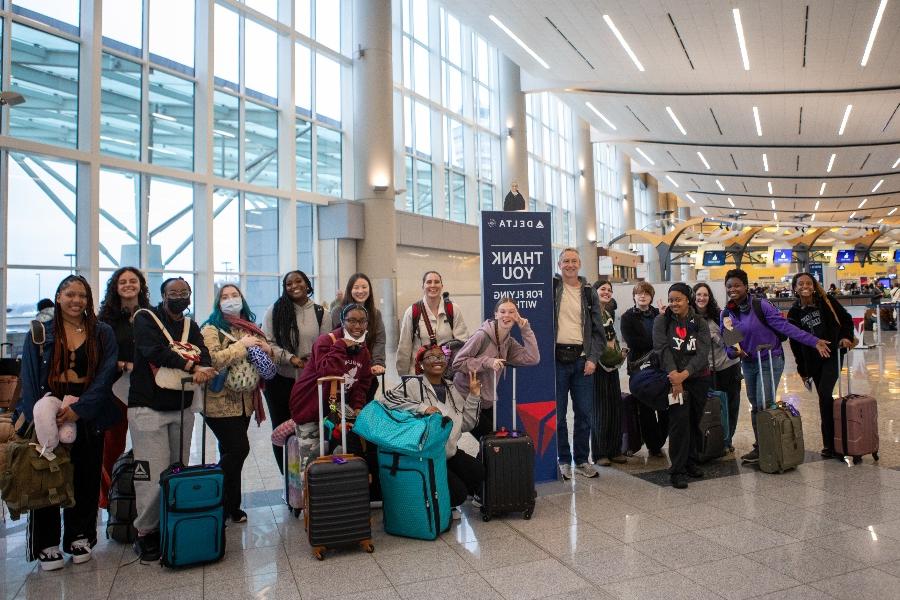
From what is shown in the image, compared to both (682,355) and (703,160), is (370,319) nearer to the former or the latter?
(682,355)

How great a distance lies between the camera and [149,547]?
3393mm

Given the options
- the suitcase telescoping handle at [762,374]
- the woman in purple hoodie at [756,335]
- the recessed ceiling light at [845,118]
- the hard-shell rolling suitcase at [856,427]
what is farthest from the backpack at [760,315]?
the recessed ceiling light at [845,118]

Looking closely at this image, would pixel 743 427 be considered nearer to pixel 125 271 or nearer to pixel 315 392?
pixel 315 392

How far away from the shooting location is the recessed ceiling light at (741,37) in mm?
12253

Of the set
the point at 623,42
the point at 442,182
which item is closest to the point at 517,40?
the point at 623,42

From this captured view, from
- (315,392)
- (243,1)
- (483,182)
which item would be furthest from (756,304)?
(483,182)

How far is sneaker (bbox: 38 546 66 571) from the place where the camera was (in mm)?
3248

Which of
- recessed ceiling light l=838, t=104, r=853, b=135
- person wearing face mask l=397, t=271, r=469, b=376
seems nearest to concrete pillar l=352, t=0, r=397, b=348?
person wearing face mask l=397, t=271, r=469, b=376

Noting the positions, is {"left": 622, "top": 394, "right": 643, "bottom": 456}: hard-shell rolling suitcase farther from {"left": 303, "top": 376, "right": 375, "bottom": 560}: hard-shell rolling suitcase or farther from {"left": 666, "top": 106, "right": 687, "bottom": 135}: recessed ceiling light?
{"left": 666, "top": 106, "right": 687, "bottom": 135}: recessed ceiling light

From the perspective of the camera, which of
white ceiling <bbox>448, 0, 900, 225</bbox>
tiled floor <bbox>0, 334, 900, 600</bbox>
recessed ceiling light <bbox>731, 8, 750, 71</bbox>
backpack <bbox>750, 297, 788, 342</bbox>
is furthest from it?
white ceiling <bbox>448, 0, 900, 225</bbox>

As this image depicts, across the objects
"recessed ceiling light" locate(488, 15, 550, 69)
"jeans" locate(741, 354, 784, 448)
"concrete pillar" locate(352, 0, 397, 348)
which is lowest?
"jeans" locate(741, 354, 784, 448)

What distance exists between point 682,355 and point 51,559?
4196 millimetres

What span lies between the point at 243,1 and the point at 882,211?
43821mm

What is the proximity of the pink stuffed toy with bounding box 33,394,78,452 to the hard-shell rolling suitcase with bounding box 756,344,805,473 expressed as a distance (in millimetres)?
4637
